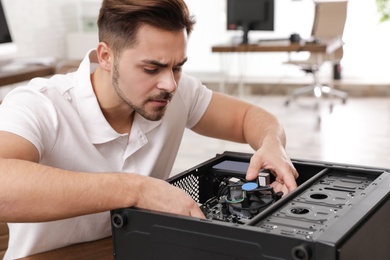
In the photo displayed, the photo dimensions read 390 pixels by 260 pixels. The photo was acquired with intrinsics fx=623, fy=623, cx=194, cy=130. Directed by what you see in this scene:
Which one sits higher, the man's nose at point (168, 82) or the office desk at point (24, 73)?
the man's nose at point (168, 82)

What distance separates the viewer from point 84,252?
1171 millimetres

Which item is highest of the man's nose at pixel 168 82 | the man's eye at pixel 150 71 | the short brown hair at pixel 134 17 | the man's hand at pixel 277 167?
the short brown hair at pixel 134 17

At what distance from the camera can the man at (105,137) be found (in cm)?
103

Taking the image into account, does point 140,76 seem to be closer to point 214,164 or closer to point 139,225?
point 214,164

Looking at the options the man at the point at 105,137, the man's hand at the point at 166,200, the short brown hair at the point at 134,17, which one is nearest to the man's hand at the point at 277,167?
the man at the point at 105,137

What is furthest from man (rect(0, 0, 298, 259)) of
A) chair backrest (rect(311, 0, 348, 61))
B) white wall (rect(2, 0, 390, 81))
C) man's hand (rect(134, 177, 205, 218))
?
white wall (rect(2, 0, 390, 81))

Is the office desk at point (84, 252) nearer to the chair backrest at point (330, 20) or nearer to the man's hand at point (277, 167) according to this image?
the man's hand at point (277, 167)

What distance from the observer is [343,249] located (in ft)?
2.52

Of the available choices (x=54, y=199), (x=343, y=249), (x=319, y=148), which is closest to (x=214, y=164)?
(x=54, y=199)

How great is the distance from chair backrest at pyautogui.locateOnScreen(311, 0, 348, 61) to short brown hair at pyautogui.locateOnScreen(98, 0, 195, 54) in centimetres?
502

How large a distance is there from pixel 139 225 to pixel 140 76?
1.24 ft

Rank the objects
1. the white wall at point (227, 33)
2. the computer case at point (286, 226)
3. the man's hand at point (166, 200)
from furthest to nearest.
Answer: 1. the white wall at point (227, 33)
2. the man's hand at point (166, 200)
3. the computer case at point (286, 226)

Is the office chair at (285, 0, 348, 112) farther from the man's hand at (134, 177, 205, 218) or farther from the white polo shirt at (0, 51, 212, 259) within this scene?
the man's hand at (134, 177, 205, 218)

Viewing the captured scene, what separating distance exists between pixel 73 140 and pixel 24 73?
9.69 feet
